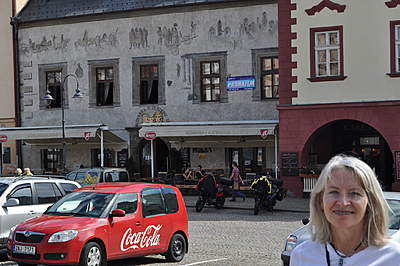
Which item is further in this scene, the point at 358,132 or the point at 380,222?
the point at 358,132

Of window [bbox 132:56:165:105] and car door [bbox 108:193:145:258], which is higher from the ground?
window [bbox 132:56:165:105]

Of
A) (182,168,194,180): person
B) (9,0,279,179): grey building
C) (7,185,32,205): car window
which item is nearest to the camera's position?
(7,185,32,205): car window

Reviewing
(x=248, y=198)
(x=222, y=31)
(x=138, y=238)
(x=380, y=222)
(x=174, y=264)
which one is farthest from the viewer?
(x=222, y=31)

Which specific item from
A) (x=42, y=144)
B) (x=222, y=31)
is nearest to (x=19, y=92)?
(x=42, y=144)

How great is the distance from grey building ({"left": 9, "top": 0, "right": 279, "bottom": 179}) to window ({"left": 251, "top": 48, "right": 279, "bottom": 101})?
0.04m

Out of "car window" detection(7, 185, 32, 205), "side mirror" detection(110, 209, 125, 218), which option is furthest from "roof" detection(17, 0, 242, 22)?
"side mirror" detection(110, 209, 125, 218)

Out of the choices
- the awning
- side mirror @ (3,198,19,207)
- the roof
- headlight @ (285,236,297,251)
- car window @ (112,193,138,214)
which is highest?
the roof

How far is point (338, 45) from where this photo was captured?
25.1 m

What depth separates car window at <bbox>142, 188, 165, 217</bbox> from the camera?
11562mm

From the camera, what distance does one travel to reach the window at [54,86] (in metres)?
33.6

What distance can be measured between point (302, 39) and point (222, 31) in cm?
575

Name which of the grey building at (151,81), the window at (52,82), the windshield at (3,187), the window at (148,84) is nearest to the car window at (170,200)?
the windshield at (3,187)

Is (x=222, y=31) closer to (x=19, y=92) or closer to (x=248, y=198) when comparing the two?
(x=248, y=198)

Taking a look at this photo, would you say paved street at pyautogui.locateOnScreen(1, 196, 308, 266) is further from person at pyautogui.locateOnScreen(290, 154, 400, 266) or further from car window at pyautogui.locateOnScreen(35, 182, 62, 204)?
person at pyautogui.locateOnScreen(290, 154, 400, 266)
